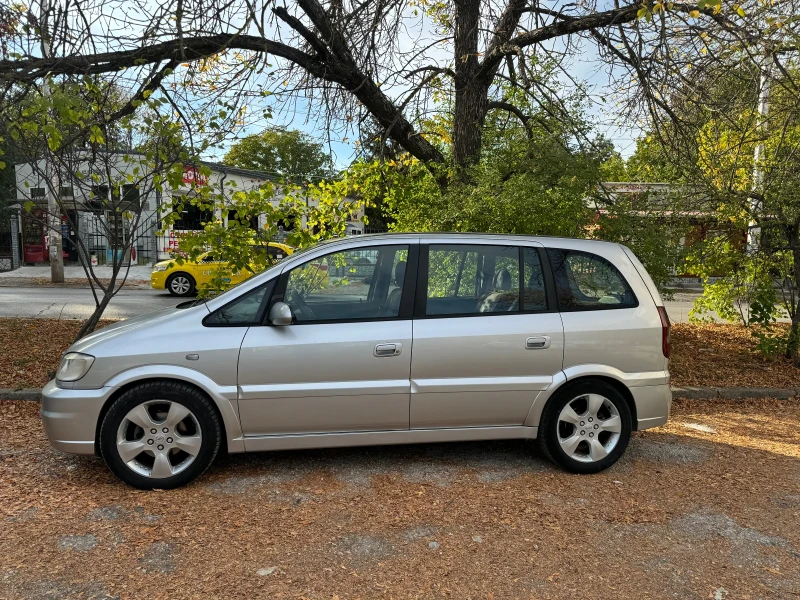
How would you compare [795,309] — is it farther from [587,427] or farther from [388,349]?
[388,349]

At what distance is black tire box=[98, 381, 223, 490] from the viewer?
3654 mm

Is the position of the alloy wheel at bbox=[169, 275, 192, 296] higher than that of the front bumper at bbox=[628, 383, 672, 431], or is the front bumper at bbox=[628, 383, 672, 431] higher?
the alloy wheel at bbox=[169, 275, 192, 296]

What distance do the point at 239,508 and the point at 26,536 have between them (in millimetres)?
1138

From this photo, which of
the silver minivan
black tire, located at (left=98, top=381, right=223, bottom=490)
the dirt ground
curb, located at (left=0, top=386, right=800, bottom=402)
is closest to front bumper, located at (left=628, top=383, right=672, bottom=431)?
the silver minivan

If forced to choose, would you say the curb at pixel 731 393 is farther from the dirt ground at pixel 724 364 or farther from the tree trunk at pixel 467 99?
the tree trunk at pixel 467 99

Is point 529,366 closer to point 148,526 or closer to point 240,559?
point 240,559

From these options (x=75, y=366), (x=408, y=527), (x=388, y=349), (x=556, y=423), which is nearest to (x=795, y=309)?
(x=556, y=423)

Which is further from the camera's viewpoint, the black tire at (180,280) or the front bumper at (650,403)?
the black tire at (180,280)

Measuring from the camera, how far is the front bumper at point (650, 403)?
418 cm

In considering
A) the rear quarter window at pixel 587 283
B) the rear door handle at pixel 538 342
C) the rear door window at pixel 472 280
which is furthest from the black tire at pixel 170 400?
the rear quarter window at pixel 587 283

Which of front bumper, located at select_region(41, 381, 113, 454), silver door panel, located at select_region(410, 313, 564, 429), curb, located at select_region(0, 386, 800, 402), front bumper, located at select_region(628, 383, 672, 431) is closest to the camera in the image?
front bumper, located at select_region(41, 381, 113, 454)

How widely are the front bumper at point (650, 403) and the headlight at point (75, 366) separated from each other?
3.73 meters

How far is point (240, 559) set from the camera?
2.97m

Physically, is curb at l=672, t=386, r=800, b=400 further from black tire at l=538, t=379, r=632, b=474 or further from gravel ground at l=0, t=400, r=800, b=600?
black tire at l=538, t=379, r=632, b=474
